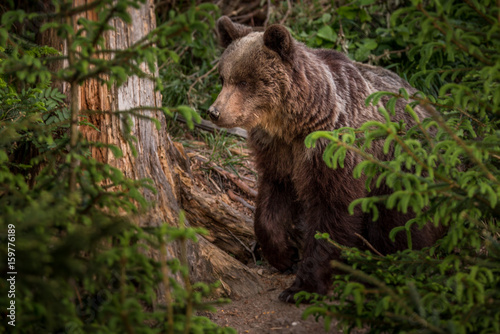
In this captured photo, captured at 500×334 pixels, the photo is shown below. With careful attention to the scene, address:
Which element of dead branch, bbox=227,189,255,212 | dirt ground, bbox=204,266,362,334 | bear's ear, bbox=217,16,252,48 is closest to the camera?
dirt ground, bbox=204,266,362,334

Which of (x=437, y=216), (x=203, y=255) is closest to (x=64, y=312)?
(x=437, y=216)

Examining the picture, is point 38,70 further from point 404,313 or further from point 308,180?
point 308,180

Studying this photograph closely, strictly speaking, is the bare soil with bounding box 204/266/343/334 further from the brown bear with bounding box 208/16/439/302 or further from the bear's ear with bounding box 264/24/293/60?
the bear's ear with bounding box 264/24/293/60

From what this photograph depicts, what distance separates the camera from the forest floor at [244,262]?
3.16 meters

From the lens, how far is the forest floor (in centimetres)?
316

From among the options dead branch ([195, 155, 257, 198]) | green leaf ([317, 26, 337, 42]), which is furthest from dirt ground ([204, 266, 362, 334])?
Answer: green leaf ([317, 26, 337, 42])

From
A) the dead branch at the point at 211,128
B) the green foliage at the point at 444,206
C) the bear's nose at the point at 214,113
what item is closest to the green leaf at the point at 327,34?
the dead branch at the point at 211,128

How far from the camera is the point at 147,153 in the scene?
3316 mm

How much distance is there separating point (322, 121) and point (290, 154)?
0.39 m

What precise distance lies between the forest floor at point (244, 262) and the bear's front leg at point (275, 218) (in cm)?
16

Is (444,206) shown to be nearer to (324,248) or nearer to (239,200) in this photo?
(324,248)

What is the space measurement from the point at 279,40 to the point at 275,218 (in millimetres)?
1526

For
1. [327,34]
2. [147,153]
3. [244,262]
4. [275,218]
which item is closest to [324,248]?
[275,218]

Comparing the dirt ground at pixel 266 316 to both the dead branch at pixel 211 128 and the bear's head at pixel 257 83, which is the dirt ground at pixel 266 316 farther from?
the dead branch at pixel 211 128
